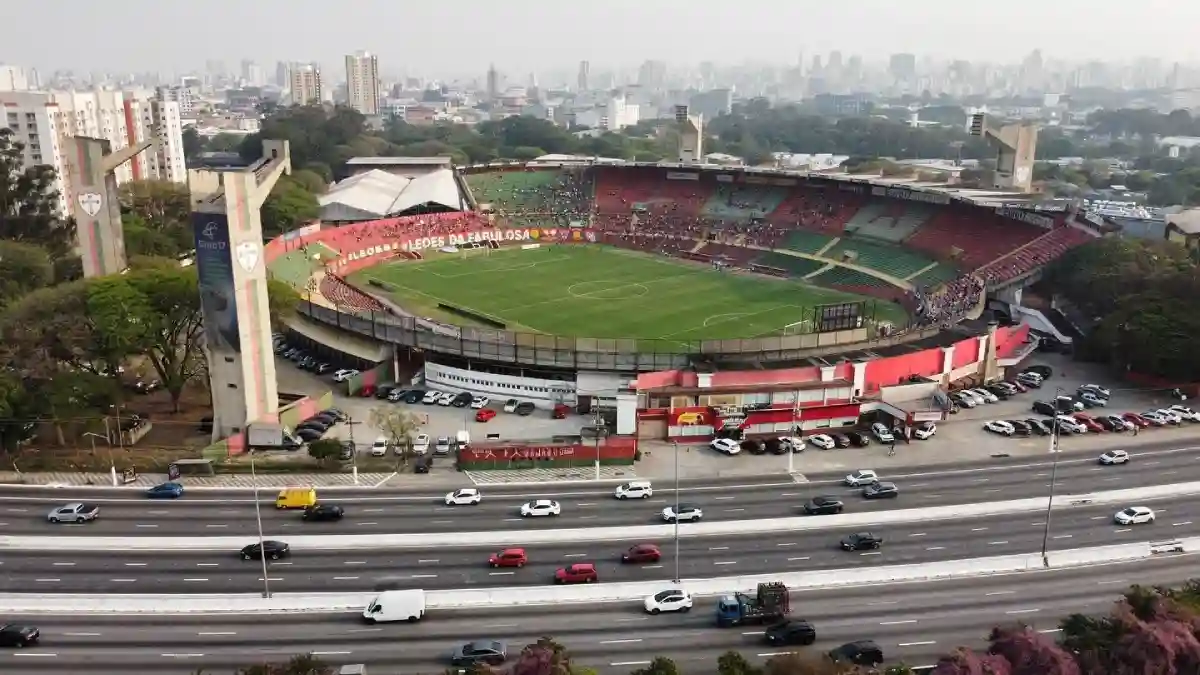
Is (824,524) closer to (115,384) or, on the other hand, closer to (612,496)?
(612,496)

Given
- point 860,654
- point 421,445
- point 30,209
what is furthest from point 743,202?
point 860,654

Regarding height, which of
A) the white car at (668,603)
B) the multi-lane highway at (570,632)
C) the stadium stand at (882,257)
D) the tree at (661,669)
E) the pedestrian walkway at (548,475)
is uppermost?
the tree at (661,669)

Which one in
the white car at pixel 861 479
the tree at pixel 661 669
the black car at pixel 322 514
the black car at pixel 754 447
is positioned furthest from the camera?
the black car at pixel 754 447

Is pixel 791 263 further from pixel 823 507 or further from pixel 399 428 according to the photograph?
pixel 399 428

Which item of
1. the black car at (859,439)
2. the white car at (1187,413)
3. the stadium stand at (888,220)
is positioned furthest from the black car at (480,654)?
the stadium stand at (888,220)

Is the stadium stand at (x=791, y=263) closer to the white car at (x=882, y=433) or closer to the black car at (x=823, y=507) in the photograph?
the white car at (x=882, y=433)

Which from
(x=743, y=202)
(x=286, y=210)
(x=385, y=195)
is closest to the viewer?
(x=286, y=210)
